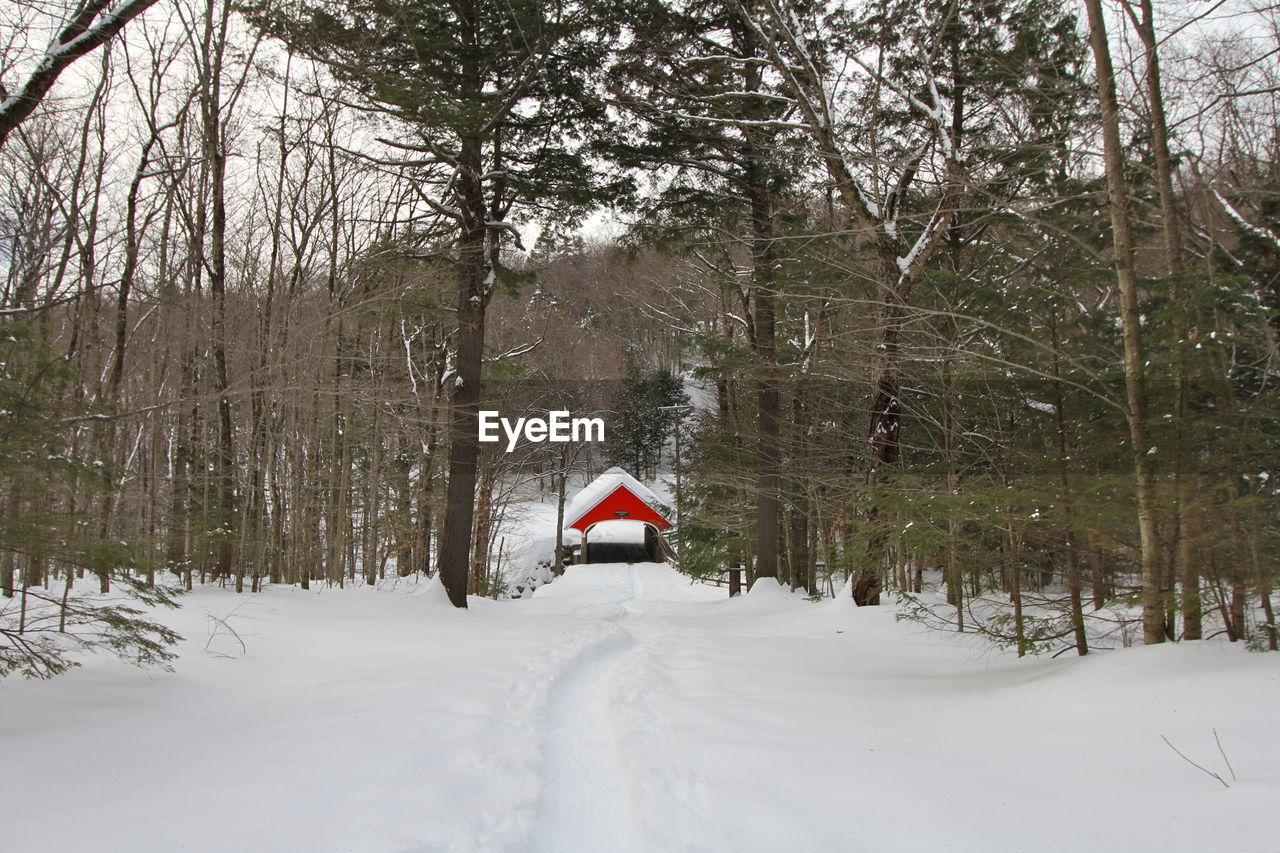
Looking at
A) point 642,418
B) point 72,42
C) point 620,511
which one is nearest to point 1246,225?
point 72,42

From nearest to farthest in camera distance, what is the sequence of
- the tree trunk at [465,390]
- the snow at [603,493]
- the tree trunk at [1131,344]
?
the tree trunk at [1131,344], the tree trunk at [465,390], the snow at [603,493]

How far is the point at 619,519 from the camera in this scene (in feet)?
105

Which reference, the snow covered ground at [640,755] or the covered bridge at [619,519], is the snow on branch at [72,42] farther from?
the covered bridge at [619,519]

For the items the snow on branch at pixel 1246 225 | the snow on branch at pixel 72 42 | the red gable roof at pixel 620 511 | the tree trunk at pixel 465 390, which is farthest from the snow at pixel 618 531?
the snow on branch at pixel 72 42

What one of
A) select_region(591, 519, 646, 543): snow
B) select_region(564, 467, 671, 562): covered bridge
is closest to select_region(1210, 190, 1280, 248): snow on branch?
select_region(564, 467, 671, 562): covered bridge

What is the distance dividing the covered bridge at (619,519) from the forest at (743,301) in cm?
1081

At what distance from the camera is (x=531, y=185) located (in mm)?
11969

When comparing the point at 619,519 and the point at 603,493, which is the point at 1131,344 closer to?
the point at 603,493

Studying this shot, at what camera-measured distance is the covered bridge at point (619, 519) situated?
30797 mm

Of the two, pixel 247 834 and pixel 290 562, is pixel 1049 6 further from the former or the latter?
pixel 290 562

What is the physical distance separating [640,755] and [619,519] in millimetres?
27546

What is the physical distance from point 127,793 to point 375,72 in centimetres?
862

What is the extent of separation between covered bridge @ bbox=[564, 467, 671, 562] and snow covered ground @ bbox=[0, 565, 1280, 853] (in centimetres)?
2360

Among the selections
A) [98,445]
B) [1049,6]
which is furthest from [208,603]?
[1049,6]
